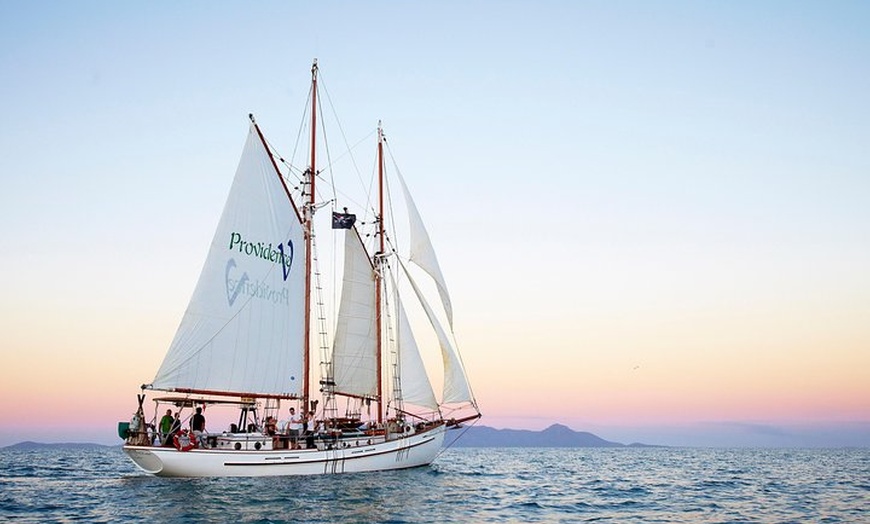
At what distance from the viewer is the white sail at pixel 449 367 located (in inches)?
2119

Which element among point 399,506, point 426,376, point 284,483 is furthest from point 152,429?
point 426,376

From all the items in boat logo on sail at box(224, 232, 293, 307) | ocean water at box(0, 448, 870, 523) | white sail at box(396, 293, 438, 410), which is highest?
boat logo on sail at box(224, 232, 293, 307)

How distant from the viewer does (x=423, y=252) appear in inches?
2190

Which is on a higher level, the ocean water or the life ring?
the life ring

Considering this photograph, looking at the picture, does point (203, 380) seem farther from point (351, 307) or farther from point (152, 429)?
point (351, 307)

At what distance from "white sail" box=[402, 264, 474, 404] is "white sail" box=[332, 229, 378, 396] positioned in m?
3.49

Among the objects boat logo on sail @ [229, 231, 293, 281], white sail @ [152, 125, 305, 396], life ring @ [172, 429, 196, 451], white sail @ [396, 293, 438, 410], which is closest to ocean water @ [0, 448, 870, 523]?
life ring @ [172, 429, 196, 451]

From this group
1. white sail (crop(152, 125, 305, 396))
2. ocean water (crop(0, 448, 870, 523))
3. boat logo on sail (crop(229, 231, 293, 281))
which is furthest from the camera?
boat logo on sail (crop(229, 231, 293, 281))

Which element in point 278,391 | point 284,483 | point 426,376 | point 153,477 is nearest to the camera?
point 284,483

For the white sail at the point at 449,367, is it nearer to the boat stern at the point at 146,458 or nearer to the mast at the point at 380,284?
the mast at the point at 380,284

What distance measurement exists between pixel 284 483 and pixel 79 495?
1031 cm

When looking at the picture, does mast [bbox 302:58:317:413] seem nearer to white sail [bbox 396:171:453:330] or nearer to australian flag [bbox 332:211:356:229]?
australian flag [bbox 332:211:356:229]

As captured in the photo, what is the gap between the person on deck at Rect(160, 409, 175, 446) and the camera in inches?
1658

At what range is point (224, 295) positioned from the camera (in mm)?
44781
